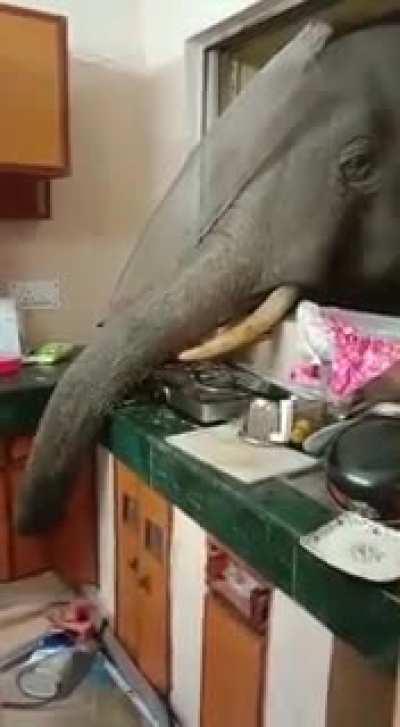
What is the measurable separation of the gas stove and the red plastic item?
0.52 metres

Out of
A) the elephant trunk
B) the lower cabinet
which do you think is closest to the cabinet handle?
the lower cabinet

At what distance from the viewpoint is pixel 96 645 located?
1.70 metres

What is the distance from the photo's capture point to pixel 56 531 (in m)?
1.86

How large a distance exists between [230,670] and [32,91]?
5.09 feet

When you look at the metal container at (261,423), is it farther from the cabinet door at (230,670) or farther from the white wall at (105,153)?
the white wall at (105,153)

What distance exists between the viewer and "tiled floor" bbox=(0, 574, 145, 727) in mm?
1482

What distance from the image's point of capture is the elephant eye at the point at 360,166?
1192 mm

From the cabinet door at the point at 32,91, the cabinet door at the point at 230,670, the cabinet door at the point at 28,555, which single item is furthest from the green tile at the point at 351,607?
the cabinet door at the point at 32,91

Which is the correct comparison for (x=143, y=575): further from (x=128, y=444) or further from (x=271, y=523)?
(x=271, y=523)

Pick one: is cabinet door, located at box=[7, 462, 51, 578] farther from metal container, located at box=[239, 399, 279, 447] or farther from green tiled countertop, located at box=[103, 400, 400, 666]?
metal container, located at box=[239, 399, 279, 447]

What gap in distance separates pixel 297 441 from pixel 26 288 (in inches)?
49.1

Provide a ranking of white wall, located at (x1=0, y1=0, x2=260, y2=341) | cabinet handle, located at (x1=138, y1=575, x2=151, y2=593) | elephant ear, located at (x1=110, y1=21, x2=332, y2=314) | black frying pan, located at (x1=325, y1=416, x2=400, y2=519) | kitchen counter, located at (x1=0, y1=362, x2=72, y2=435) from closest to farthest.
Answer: black frying pan, located at (x1=325, y1=416, x2=400, y2=519)
elephant ear, located at (x1=110, y1=21, x2=332, y2=314)
cabinet handle, located at (x1=138, y1=575, x2=151, y2=593)
kitchen counter, located at (x1=0, y1=362, x2=72, y2=435)
white wall, located at (x1=0, y1=0, x2=260, y2=341)

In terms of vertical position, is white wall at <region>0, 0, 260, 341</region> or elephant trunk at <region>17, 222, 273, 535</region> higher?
white wall at <region>0, 0, 260, 341</region>

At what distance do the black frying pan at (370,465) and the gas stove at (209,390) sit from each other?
0.44m
